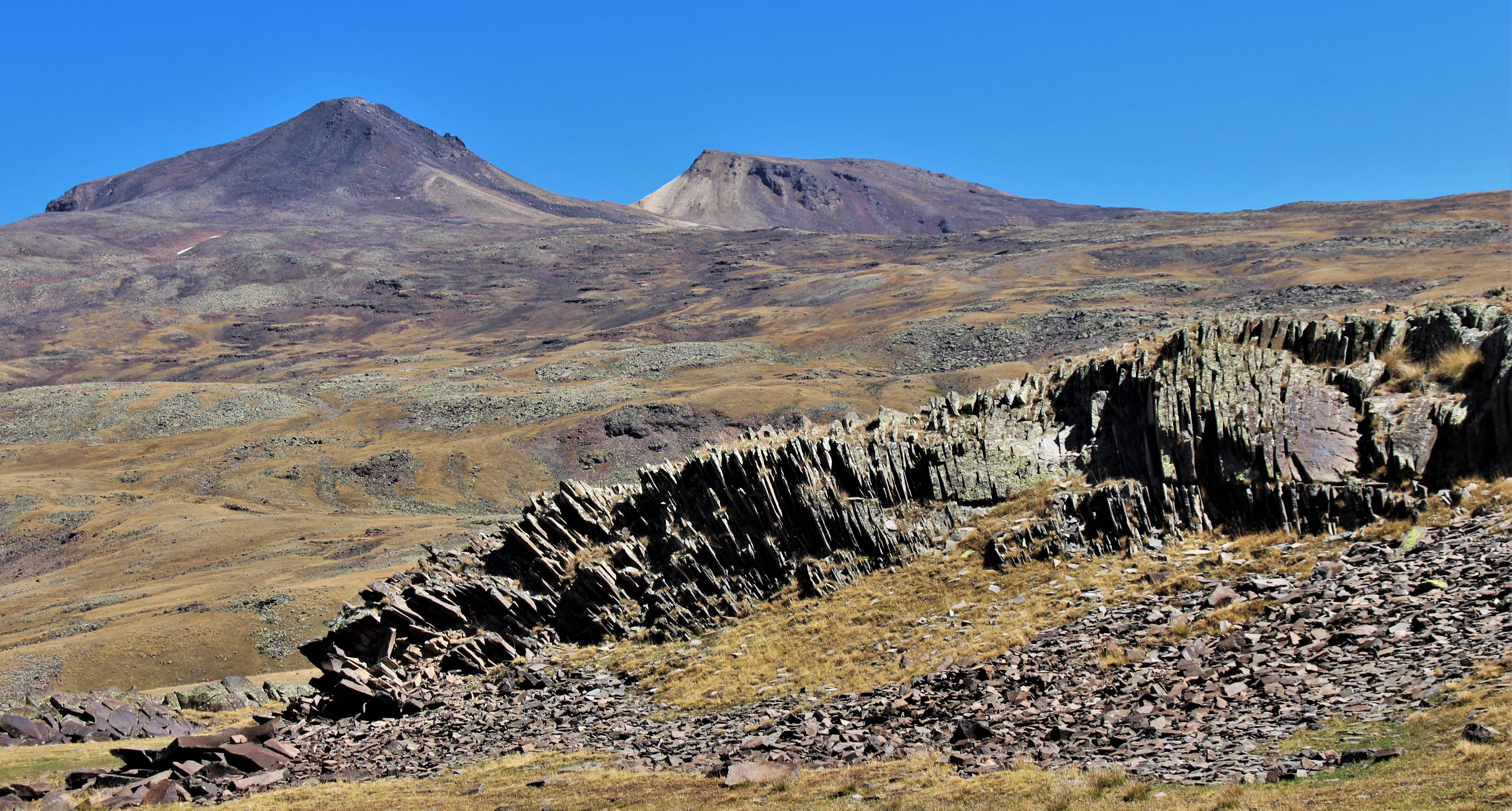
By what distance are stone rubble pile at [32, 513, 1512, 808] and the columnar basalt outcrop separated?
2.78 metres

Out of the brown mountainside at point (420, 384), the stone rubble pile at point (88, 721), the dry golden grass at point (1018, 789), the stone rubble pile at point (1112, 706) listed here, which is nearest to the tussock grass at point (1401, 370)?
the stone rubble pile at point (1112, 706)

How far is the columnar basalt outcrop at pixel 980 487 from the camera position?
2123 centimetres

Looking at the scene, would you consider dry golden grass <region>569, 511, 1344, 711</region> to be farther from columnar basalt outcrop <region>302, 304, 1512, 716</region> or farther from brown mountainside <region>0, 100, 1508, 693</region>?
brown mountainside <region>0, 100, 1508, 693</region>

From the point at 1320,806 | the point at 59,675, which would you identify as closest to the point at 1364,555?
the point at 1320,806

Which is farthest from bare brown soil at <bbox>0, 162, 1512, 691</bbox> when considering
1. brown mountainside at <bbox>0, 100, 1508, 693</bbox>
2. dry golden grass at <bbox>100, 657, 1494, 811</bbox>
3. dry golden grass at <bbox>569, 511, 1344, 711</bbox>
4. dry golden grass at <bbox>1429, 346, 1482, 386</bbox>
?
dry golden grass at <bbox>100, 657, 1494, 811</bbox>

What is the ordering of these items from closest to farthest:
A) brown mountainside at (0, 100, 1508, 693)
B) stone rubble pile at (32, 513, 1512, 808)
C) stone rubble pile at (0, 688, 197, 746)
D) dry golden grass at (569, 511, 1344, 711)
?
stone rubble pile at (32, 513, 1512, 808), dry golden grass at (569, 511, 1344, 711), stone rubble pile at (0, 688, 197, 746), brown mountainside at (0, 100, 1508, 693)

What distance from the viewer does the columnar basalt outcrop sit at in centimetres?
2123

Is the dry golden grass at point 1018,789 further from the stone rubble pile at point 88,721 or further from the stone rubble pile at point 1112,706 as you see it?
the stone rubble pile at point 88,721

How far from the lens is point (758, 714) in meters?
20.4

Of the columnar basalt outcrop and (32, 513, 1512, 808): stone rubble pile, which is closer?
(32, 513, 1512, 808): stone rubble pile

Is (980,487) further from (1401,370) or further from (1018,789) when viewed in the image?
(1018,789)

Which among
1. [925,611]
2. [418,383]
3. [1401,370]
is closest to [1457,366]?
[1401,370]

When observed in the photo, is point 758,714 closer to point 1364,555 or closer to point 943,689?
point 943,689

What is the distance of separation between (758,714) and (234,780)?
11.4 m
